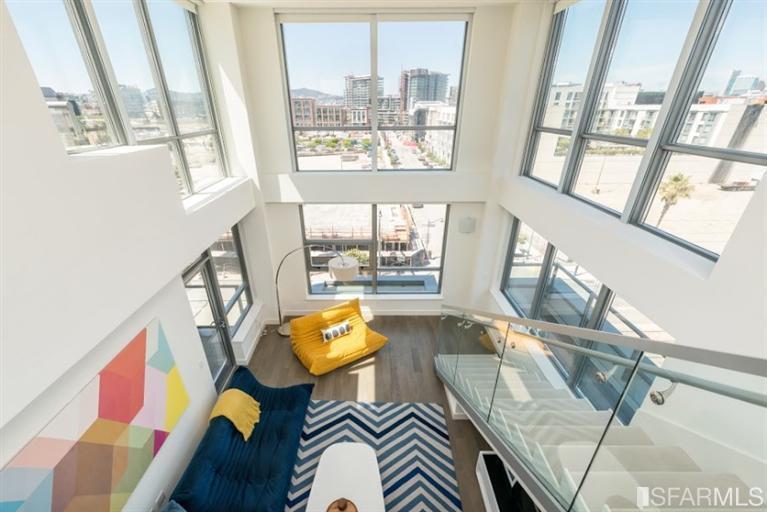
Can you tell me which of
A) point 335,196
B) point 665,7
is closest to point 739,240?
point 665,7

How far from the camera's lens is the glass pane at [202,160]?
3830mm

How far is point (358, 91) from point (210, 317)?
3966mm

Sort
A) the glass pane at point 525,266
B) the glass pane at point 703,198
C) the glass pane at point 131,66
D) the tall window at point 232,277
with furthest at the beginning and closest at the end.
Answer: the glass pane at point 525,266 < the tall window at point 232,277 < the glass pane at point 131,66 < the glass pane at point 703,198

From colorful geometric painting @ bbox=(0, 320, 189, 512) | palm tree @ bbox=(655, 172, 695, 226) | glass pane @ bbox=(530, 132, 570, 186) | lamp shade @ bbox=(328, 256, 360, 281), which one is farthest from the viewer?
lamp shade @ bbox=(328, 256, 360, 281)

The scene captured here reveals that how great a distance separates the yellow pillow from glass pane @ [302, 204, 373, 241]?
290 centimetres

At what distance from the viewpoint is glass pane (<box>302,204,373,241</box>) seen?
5.70 metres

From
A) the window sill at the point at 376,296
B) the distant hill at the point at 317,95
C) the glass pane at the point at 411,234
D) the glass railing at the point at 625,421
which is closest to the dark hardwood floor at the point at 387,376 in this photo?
the window sill at the point at 376,296

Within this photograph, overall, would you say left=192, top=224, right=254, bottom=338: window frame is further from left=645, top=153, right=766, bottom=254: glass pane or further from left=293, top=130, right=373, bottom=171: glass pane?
left=645, top=153, right=766, bottom=254: glass pane

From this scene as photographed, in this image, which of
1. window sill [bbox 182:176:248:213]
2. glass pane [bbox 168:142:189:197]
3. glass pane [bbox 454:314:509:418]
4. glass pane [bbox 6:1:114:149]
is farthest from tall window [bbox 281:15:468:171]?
glass pane [bbox 454:314:509:418]

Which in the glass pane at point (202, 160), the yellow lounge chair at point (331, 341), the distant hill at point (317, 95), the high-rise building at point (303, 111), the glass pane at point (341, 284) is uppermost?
the distant hill at point (317, 95)

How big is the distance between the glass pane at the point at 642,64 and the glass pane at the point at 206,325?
491 centimetres

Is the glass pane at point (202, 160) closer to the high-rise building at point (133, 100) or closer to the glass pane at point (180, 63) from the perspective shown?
the glass pane at point (180, 63)

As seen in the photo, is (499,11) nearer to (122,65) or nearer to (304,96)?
(304,96)

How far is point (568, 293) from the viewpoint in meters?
4.11
